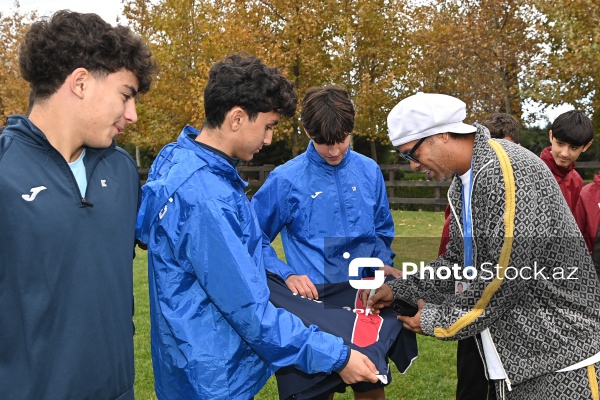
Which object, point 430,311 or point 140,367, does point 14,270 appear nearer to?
point 430,311

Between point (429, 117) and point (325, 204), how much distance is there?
1.47 metres

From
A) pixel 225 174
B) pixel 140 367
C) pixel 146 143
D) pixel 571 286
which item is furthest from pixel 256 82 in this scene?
pixel 146 143

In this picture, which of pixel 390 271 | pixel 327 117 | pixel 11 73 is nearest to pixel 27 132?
pixel 327 117

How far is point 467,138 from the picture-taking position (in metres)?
2.85

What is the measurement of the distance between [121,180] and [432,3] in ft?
89.8

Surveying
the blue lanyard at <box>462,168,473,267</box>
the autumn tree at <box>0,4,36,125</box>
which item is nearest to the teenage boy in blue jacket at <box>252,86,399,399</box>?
the blue lanyard at <box>462,168,473,267</box>

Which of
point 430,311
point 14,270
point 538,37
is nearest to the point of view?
point 14,270

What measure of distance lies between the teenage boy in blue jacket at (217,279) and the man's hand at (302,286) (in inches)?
37.6

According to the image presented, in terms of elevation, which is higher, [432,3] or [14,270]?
[432,3]

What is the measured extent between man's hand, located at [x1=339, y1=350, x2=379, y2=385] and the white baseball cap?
102 cm

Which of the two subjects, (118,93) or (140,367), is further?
(140,367)

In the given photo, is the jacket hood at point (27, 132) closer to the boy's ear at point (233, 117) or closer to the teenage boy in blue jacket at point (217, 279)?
the teenage boy in blue jacket at point (217, 279)

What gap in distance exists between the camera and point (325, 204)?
414 cm

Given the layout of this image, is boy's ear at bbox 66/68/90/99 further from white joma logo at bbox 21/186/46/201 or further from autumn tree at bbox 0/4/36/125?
autumn tree at bbox 0/4/36/125
